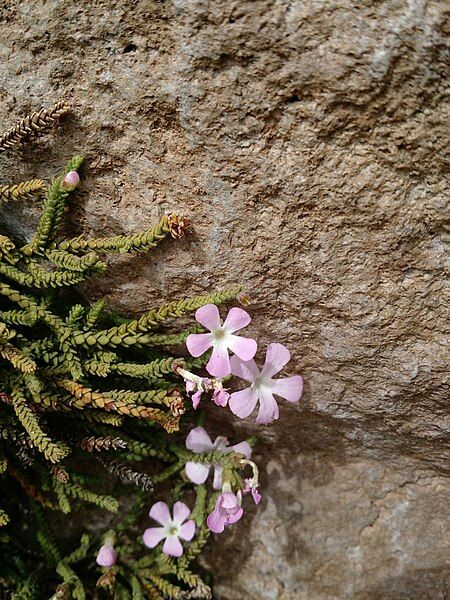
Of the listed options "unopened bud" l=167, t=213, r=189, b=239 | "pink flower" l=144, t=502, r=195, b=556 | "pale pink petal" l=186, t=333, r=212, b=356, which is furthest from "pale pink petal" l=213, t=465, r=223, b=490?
→ "unopened bud" l=167, t=213, r=189, b=239

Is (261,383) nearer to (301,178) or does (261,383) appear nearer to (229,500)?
(229,500)

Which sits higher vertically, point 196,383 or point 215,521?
point 196,383

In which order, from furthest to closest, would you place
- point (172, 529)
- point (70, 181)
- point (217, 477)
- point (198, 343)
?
point (172, 529)
point (217, 477)
point (198, 343)
point (70, 181)

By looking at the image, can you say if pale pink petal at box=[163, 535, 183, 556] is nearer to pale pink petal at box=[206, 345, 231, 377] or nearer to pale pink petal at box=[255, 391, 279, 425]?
pale pink petal at box=[255, 391, 279, 425]

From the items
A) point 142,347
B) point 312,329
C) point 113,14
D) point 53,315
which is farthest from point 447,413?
point 113,14

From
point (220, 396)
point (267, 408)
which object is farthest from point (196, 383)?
point (267, 408)

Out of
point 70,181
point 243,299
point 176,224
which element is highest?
point 70,181
